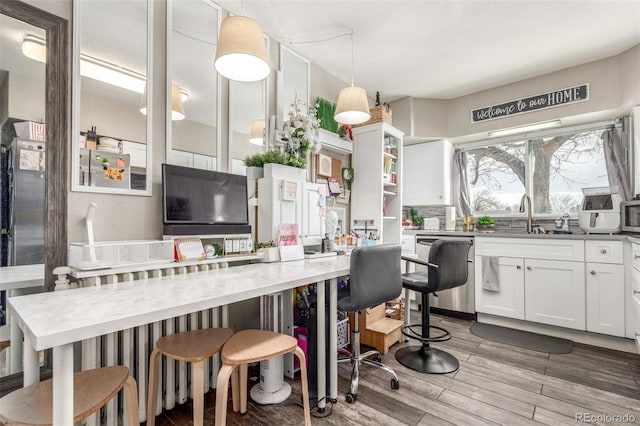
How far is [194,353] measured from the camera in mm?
1365

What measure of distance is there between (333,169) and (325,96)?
82cm

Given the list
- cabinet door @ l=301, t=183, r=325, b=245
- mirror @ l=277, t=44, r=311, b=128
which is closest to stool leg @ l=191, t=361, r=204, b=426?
cabinet door @ l=301, t=183, r=325, b=245

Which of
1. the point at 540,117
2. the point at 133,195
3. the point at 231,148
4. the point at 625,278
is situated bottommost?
the point at 625,278

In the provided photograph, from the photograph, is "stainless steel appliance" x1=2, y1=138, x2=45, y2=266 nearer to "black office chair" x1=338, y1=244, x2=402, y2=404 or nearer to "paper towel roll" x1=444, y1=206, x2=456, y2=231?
"black office chair" x1=338, y1=244, x2=402, y2=404

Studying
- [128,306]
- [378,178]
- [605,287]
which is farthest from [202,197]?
[605,287]

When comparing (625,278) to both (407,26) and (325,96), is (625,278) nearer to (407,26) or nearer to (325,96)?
(407,26)

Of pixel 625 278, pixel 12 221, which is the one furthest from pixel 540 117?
pixel 12 221

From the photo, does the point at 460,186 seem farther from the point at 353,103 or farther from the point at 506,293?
the point at 353,103

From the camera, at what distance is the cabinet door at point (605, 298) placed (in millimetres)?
2592

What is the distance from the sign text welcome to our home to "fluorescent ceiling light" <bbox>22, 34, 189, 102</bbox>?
12.3 feet

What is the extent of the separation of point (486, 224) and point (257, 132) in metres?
2.99

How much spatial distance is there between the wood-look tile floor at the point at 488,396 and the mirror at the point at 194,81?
159 centimetres

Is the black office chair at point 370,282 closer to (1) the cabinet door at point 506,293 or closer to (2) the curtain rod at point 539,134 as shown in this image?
(1) the cabinet door at point 506,293

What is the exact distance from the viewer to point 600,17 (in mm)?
2449
